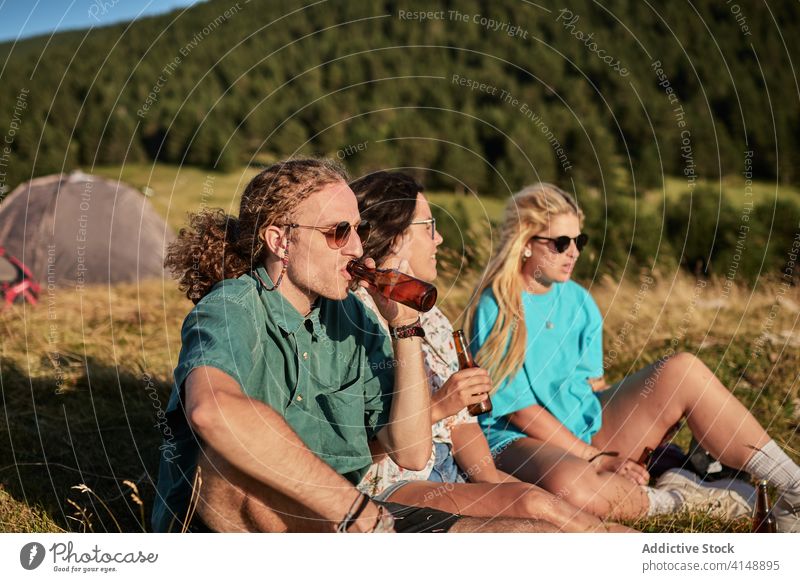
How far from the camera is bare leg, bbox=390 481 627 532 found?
143 inches

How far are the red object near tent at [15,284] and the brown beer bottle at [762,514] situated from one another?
630cm

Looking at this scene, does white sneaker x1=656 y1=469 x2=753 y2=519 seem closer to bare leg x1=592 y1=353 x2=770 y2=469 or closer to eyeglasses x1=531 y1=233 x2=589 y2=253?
bare leg x1=592 y1=353 x2=770 y2=469

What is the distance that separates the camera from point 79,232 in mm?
10258

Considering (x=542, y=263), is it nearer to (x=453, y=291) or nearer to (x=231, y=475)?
(x=231, y=475)

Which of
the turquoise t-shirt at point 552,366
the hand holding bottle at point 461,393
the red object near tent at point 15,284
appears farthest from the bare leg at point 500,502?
the red object near tent at point 15,284

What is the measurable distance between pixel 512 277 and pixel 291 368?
200cm

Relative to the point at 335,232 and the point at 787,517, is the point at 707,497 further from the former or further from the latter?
the point at 335,232

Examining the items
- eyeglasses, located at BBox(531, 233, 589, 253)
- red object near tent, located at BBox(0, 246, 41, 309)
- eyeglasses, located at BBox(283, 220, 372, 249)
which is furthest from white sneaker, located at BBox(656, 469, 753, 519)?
red object near tent, located at BBox(0, 246, 41, 309)

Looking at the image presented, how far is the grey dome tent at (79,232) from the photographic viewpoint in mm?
9992

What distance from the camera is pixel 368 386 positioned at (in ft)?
11.6

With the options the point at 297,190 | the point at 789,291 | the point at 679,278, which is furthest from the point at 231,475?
the point at 679,278

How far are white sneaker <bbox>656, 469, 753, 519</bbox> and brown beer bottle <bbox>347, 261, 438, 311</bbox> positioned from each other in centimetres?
210

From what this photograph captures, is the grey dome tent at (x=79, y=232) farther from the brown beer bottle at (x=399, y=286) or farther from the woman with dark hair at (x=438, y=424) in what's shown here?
the brown beer bottle at (x=399, y=286)
